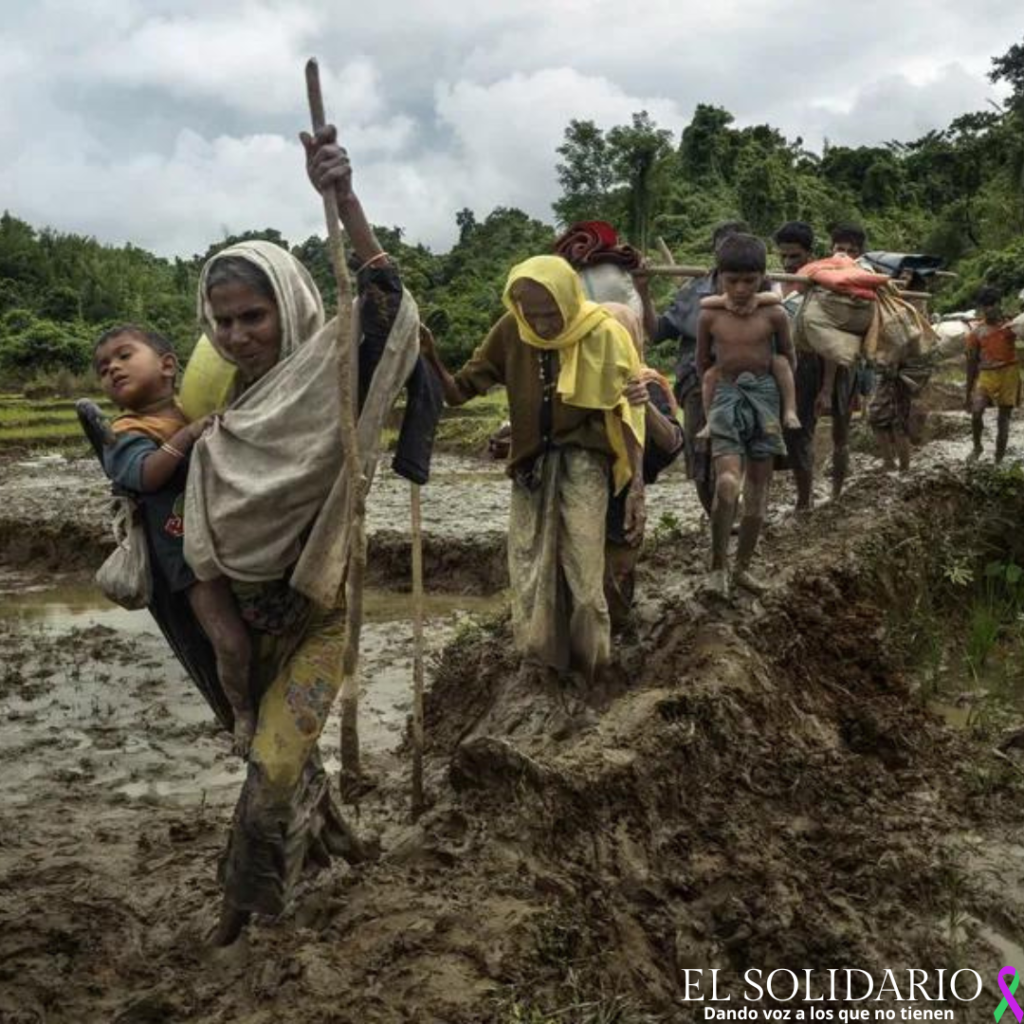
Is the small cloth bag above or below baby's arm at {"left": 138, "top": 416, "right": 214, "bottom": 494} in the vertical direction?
below

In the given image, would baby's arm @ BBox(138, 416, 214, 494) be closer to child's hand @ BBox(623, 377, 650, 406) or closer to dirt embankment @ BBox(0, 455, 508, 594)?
child's hand @ BBox(623, 377, 650, 406)

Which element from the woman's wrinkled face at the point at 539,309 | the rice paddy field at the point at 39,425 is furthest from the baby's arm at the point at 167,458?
the rice paddy field at the point at 39,425

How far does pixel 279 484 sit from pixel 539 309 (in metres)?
1.72

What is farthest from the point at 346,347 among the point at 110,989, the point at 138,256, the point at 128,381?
the point at 138,256

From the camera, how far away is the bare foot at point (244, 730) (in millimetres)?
2836

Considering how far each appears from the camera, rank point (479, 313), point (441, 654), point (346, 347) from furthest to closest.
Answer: point (479, 313)
point (441, 654)
point (346, 347)

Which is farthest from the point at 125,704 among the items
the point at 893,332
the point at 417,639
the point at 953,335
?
the point at 953,335

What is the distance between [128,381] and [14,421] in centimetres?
2005

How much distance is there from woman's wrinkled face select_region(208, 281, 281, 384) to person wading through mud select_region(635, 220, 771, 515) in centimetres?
364

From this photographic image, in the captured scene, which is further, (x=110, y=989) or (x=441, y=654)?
(x=441, y=654)

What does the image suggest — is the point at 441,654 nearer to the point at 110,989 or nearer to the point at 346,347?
the point at 110,989

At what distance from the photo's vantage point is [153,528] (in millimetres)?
2764

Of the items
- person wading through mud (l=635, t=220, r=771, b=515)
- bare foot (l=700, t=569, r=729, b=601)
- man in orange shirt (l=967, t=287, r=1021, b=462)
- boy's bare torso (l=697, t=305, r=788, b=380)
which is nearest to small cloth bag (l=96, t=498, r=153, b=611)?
bare foot (l=700, t=569, r=729, b=601)

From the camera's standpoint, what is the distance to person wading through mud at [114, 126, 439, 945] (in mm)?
2633
